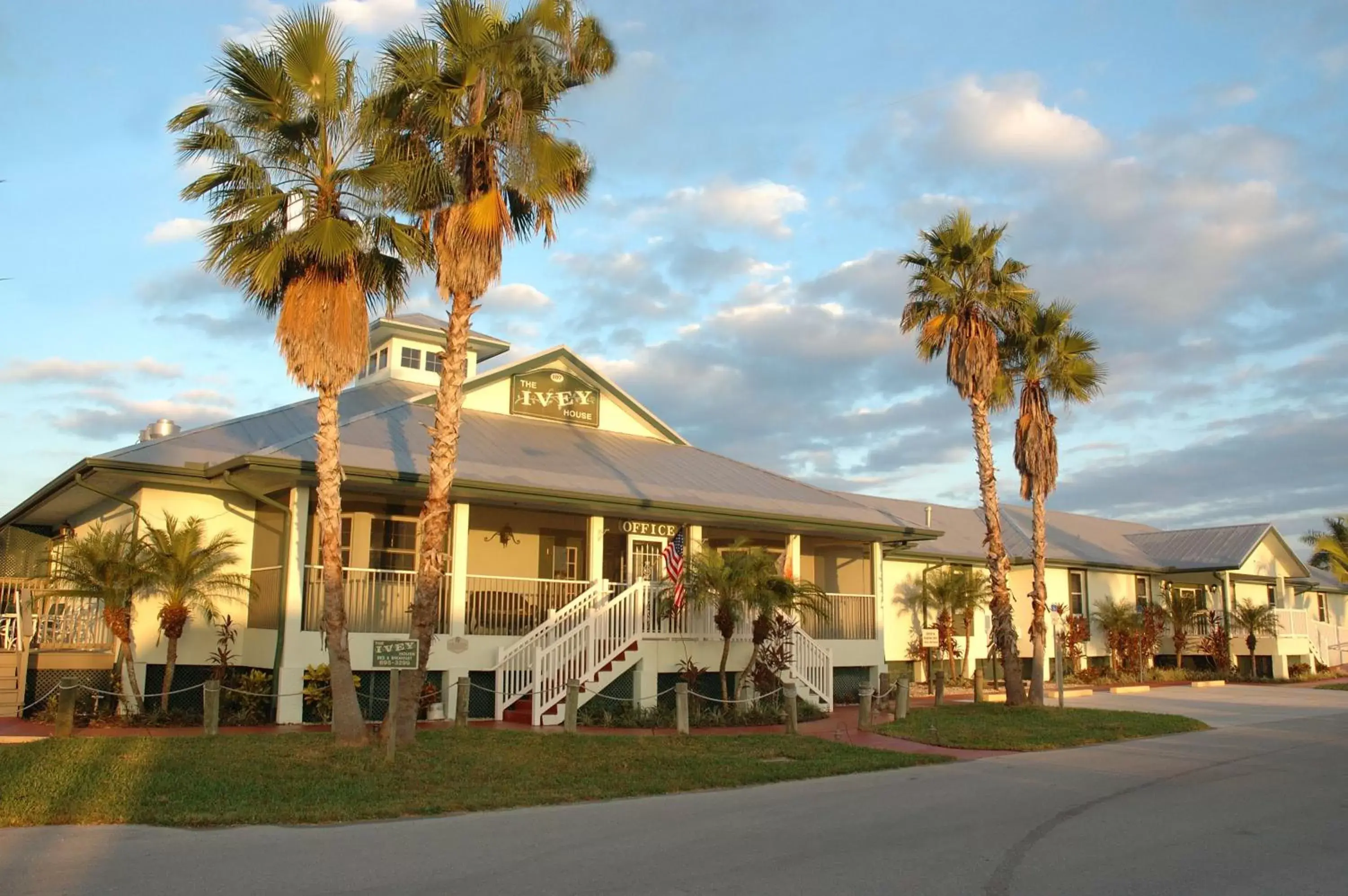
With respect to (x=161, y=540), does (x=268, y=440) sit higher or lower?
higher

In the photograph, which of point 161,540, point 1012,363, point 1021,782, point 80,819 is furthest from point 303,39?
point 1012,363

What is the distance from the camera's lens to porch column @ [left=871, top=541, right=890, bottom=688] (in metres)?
25.4

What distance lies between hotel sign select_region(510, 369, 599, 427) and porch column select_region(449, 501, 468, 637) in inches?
223

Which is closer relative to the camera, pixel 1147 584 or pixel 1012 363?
pixel 1012 363

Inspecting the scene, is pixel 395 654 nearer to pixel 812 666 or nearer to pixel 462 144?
pixel 462 144

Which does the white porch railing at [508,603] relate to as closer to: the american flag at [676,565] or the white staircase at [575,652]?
the white staircase at [575,652]

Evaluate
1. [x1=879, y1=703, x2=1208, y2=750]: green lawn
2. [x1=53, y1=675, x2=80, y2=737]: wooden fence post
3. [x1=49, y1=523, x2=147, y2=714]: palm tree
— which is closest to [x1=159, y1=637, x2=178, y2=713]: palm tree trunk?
[x1=49, y1=523, x2=147, y2=714]: palm tree

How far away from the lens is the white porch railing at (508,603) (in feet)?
66.3

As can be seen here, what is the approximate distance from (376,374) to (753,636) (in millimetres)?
12393

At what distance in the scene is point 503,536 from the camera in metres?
23.1

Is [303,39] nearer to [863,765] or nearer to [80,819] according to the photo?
[80,819]

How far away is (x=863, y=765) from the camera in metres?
14.8

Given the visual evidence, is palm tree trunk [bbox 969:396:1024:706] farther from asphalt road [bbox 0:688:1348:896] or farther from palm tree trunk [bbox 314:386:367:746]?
palm tree trunk [bbox 314:386:367:746]

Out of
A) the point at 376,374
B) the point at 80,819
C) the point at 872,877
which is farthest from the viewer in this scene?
the point at 376,374
